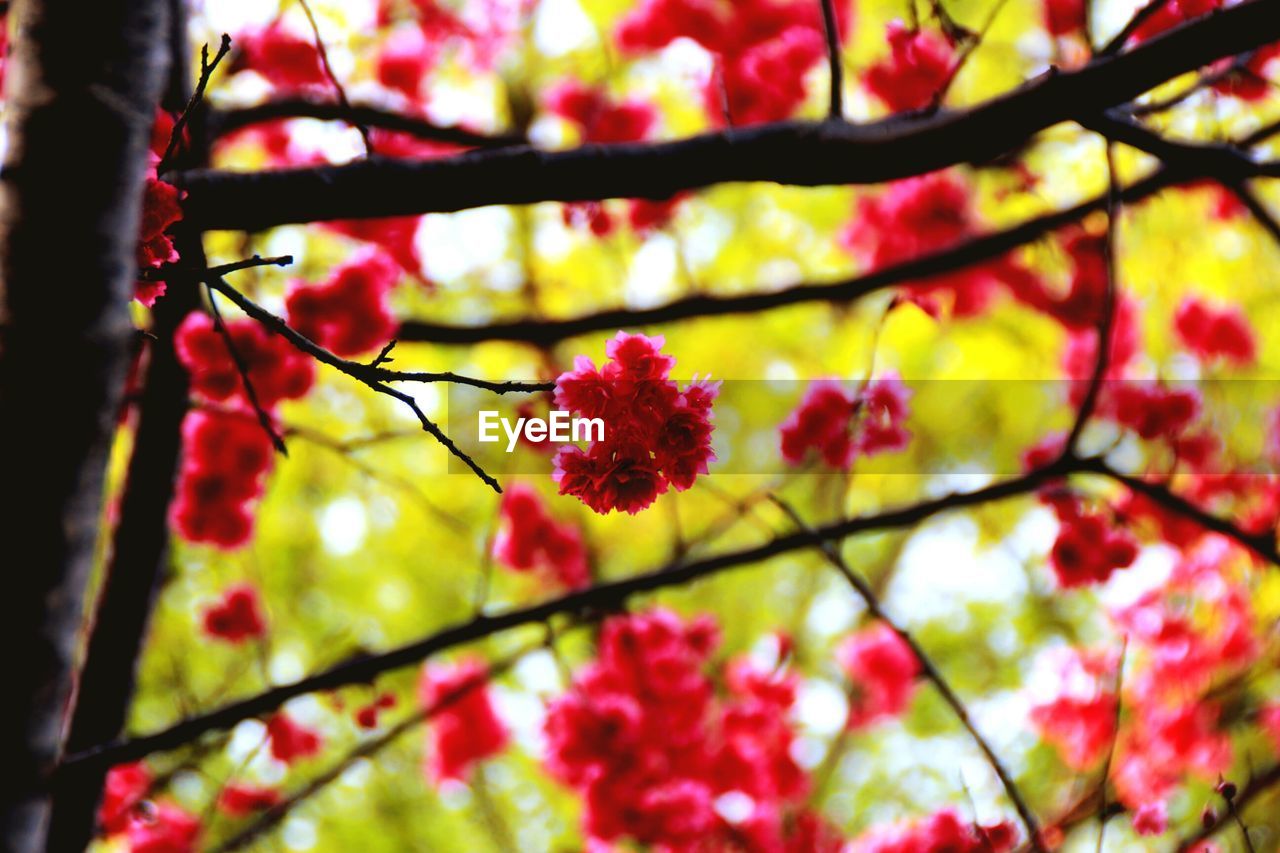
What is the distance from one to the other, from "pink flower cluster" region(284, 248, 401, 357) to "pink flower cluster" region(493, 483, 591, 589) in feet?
6.33

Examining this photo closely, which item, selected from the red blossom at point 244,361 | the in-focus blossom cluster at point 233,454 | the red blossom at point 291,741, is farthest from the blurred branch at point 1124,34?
the red blossom at point 291,741

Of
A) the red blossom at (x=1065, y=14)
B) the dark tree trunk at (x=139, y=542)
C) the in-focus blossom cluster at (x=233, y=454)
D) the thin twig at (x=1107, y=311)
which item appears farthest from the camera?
the red blossom at (x=1065, y=14)

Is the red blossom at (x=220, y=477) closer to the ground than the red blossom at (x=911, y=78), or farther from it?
closer to the ground

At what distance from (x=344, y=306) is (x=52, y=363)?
2230mm

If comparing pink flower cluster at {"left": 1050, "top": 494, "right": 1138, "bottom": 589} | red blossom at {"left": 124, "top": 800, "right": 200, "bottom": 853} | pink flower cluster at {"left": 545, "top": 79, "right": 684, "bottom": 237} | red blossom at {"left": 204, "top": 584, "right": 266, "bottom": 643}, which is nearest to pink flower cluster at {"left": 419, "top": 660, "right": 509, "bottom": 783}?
red blossom at {"left": 204, "top": 584, "right": 266, "bottom": 643}

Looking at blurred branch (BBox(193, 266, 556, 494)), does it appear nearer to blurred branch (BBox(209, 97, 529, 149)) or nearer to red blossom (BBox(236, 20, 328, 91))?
blurred branch (BBox(209, 97, 529, 149))

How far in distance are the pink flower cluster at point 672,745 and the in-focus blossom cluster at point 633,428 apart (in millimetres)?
2044

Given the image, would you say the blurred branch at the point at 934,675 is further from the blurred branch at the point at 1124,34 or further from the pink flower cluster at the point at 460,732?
the pink flower cluster at the point at 460,732

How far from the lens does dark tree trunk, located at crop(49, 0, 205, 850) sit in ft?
8.79

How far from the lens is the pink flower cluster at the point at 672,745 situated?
404 cm

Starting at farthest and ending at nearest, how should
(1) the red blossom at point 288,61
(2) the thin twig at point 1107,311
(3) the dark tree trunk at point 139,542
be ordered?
(1) the red blossom at point 288,61 → (3) the dark tree trunk at point 139,542 → (2) the thin twig at point 1107,311

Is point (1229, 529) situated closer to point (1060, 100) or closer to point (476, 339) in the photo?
point (1060, 100)

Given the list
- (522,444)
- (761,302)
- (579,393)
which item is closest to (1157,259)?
(761,302)

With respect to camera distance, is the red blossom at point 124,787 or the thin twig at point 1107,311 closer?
the thin twig at point 1107,311
